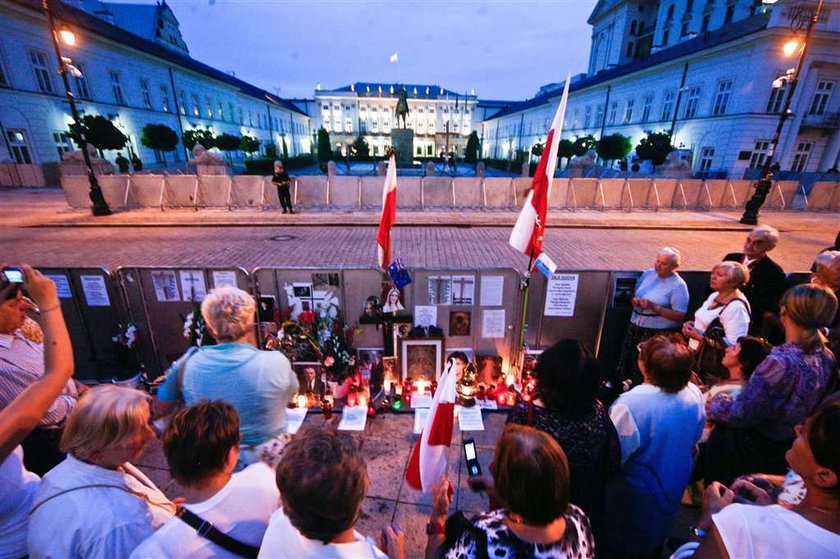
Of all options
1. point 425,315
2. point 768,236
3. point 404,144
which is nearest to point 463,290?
point 425,315

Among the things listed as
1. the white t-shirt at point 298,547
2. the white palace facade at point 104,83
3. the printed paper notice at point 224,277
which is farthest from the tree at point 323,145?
the white t-shirt at point 298,547

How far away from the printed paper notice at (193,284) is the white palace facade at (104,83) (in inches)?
1093

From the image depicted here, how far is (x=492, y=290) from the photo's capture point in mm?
4414

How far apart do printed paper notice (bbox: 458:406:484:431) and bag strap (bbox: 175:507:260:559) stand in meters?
2.77

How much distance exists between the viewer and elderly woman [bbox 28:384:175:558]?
163cm

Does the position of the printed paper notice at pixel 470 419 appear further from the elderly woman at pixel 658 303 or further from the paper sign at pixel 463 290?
the elderly woman at pixel 658 303

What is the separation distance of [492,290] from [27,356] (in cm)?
402

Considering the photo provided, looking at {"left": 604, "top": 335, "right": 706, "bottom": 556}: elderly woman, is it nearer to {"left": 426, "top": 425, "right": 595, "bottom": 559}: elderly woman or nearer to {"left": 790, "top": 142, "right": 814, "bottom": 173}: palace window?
{"left": 426, "top": 425, "right": 595, "bottom": 559}: elderly woman

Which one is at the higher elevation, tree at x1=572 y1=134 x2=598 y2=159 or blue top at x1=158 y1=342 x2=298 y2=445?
tree at x1=572 y1=134 x2=598 y2=159

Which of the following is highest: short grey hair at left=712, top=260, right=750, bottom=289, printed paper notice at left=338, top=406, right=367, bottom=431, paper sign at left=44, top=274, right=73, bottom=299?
short grey hair at left=712, top=260, right=750, bottom=289

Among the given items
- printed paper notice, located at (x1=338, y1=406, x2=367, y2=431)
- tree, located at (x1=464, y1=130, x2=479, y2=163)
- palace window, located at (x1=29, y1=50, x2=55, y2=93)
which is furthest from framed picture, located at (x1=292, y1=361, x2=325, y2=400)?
tree, located at (x1=464, y1=130, x2=479, y2=163)

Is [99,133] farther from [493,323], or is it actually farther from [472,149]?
[472,149]

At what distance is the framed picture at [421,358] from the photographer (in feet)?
14.8

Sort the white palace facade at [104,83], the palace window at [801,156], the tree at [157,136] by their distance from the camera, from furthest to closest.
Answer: the palace window at [801,156] → the tree at [157,136] → the white palace facade at [104,83]
